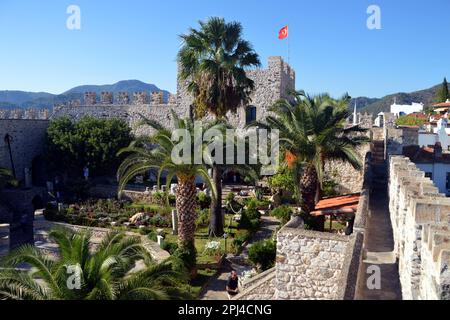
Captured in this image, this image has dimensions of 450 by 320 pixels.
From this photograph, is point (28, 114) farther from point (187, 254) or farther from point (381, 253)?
point (381, 253)

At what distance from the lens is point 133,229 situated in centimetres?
1894

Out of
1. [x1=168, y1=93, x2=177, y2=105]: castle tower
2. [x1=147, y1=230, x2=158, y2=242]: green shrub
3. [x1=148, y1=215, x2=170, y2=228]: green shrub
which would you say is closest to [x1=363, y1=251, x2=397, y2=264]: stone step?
[x1=147, y1=230, x2=158, y2=242]: green shrub

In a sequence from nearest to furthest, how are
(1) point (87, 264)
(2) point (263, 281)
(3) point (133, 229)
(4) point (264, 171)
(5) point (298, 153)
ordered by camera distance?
(1) point (87, 264), (2) point (263, 281), (5) point (298, 153), (3) point (133, 229), (4) point (264, 171)

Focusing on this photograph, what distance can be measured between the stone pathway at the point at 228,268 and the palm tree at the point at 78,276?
3.35m

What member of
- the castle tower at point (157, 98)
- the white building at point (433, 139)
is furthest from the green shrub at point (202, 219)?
the white building at point (433, 139)

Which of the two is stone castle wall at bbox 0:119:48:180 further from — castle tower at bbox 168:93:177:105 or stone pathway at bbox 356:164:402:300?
stone pathway at bbox 356:164:402:300

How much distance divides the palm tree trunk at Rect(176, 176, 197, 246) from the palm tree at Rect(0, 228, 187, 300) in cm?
428

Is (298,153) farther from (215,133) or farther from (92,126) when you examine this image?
(92,126)

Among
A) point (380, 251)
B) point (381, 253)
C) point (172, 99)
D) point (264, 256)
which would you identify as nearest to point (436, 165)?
point (264, 256)

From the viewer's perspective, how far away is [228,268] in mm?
14273

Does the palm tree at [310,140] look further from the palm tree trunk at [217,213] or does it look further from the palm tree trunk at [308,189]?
the palm tree trunk at [217,213]

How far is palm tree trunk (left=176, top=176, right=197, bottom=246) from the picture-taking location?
13172 millimetres

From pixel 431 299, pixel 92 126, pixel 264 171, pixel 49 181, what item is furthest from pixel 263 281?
pixel 49 181

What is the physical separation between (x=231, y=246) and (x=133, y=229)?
533 centimetres
